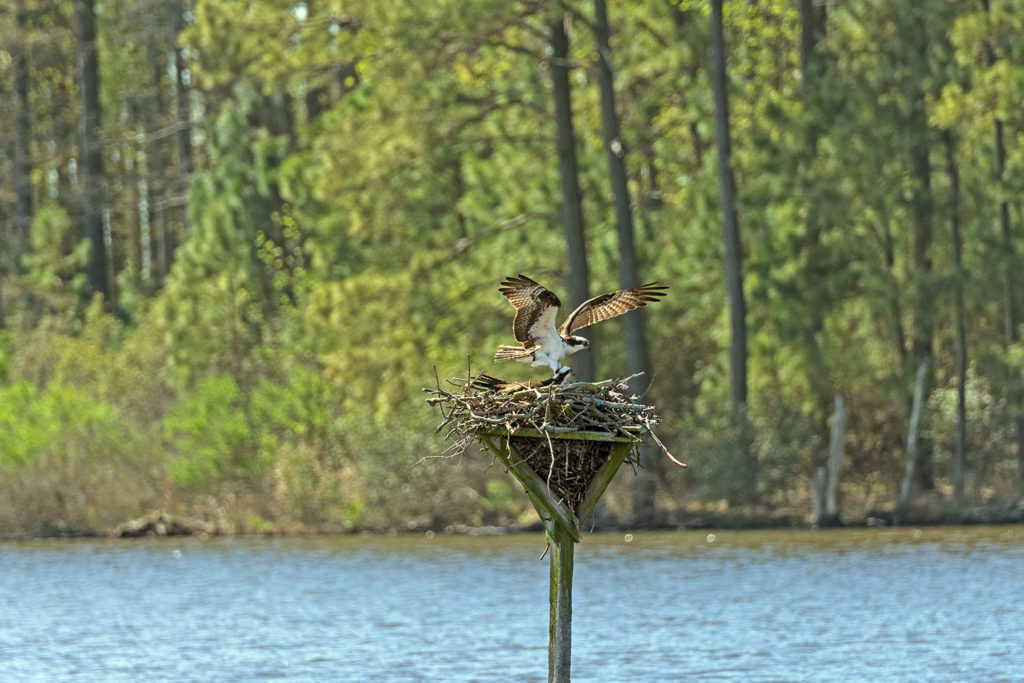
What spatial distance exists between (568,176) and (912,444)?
307 inches

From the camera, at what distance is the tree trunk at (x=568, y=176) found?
35.0 metres

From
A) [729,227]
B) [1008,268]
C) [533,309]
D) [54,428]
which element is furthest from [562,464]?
[54,428]

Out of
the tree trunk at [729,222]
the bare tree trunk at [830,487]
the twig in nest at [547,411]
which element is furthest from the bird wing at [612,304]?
the tree trunk at [729,222]

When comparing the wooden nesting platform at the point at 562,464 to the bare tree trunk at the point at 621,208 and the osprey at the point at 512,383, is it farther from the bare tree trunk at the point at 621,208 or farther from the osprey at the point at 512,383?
the bare tree trunk at the point at 621,208

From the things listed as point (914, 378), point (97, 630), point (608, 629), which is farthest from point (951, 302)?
point (97, 630)

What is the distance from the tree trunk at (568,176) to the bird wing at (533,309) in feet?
75.7

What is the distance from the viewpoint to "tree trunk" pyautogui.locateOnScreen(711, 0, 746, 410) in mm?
34875

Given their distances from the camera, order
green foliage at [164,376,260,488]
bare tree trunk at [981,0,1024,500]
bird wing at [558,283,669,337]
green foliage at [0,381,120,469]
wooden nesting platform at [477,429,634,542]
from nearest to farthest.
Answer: wooden nesting platform at [477,429,634,542], bird wing at [558,283,669,337], bare tree trunk at [981,0,1024,500], green foliage at [164,376,260,488], green foliage at [0,381,120,469]

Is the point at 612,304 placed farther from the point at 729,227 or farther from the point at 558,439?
Result: the point at 729,227

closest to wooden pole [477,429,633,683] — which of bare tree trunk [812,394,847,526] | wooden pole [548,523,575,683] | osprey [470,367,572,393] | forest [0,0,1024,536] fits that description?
wooden pole [548,523,575,683]

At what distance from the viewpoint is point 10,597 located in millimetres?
26375

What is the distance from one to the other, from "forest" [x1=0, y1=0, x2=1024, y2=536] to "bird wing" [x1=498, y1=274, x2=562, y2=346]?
20.7m

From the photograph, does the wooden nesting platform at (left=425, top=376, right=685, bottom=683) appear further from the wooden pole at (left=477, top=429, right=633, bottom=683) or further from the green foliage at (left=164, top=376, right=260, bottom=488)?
the green foliage at (left=164, top=376, right=260, bottom=488)

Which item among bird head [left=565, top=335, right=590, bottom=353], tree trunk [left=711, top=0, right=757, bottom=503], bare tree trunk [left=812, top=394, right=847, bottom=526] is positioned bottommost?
bare tree trunk [left=812, top=394, right=847, bottom=526]
